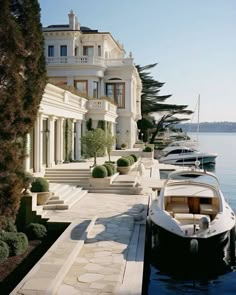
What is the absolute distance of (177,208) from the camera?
13.1 metres

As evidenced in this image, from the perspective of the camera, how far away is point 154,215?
11.3m

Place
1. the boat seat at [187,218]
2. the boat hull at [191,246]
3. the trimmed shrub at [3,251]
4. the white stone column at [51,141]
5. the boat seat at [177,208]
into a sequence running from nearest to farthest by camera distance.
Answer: the trimmed shrub at [3,251]
the boat hull at [191,246]
the boat seat at [187,218]
the boat seat at [177,208]
the white stone column at [51,141]

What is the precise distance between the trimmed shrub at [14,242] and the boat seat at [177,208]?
4981 mm

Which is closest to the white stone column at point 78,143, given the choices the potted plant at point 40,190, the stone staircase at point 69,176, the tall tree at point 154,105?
the stone staircase at point 69,176

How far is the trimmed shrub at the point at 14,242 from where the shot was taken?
390 inches

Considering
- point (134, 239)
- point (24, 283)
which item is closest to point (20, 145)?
point (24, 283)

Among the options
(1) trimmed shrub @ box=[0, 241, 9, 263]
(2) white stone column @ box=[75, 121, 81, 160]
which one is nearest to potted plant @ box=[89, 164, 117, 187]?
(2) white stone column @ box=[75, 121, 81, 160]

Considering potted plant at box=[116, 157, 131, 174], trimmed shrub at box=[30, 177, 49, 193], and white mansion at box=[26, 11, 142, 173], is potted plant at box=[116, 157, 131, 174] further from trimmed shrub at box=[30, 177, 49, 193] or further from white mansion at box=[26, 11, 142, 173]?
trimmed shrub at box=[30, 177, 49, 193]

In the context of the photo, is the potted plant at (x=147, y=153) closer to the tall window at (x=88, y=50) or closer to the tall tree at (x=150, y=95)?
the tall window at (x=88, y=50)

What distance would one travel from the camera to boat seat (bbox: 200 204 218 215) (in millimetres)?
12643

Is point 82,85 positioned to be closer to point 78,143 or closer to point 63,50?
point 63,50

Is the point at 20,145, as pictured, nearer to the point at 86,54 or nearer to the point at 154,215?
the point at 154,215

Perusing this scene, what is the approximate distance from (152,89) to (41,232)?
203ft

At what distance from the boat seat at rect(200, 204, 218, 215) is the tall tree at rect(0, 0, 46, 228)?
21.1ft
